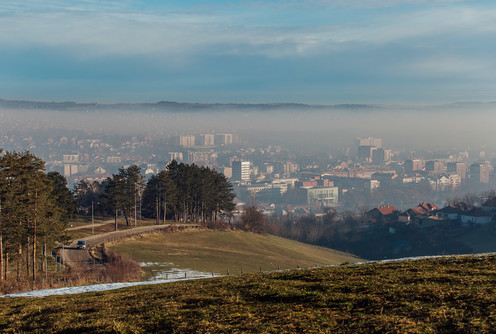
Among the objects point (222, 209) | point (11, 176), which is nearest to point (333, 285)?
point (11, 176)

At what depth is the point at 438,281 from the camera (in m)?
11.9

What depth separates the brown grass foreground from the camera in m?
8.56

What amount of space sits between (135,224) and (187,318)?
59.4m

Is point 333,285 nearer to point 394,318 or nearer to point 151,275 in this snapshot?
point 394,318

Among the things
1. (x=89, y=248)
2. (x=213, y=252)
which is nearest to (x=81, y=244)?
(x=89, y=248)

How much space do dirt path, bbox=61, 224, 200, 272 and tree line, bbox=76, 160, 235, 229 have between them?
3.57 metres

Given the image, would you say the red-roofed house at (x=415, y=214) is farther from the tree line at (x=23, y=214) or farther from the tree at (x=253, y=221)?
the tree line at (x=23, y=214)

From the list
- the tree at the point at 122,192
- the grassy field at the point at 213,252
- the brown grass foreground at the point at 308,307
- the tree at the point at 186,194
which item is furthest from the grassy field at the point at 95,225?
the brown grass foreground at the point at 308,307

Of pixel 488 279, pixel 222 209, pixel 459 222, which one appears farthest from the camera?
pixel 459 222

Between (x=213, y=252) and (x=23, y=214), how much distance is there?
76.7 ft

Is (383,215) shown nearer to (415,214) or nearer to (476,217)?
(415,214)

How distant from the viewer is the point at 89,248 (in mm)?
47125

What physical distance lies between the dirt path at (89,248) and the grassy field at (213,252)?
8.56 feet

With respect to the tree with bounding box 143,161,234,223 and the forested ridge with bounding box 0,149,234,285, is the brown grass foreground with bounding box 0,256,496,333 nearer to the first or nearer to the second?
the forested ridge with bounding box 0,149,234,285
